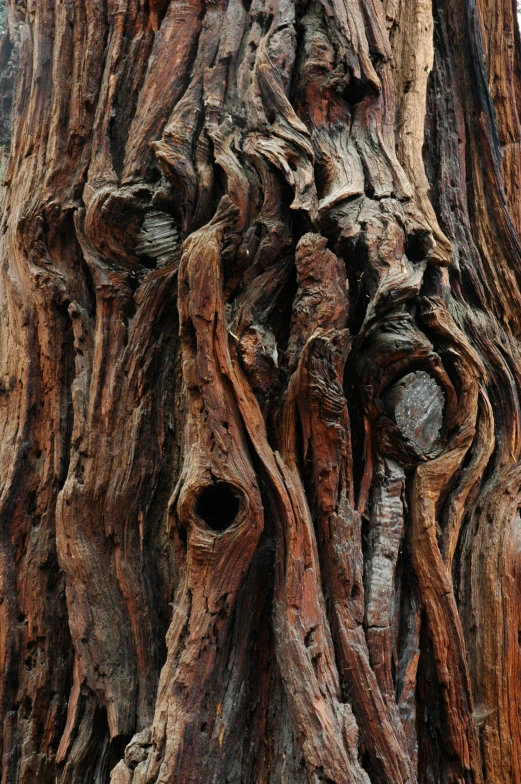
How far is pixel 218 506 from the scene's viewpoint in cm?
192

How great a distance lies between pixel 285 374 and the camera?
6.71 ft

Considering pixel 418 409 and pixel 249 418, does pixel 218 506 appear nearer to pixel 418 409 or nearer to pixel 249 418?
pixel 249 418

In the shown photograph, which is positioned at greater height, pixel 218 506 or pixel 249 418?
pixel 249 418

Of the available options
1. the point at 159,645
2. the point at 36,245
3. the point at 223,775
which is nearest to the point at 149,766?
the point at 223,775

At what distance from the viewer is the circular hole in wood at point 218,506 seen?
1854 millimetres

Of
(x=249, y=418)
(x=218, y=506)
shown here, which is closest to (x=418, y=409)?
(x=249, y=418)

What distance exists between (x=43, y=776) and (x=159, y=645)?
49 cm

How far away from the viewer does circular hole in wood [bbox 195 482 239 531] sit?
6.08 ft

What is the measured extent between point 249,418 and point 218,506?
25 cm

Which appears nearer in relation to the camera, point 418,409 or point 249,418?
point 249,418

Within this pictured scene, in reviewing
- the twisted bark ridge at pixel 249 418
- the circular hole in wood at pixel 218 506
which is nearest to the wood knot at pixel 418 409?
the twisted bark ridge at pixel 249 418

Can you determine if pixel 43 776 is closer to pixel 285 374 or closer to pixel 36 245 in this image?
pixel 285 374

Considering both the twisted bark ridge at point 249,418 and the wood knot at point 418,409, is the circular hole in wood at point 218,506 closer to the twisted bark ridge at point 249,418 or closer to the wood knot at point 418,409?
the twisted bark ridge at point 249,418

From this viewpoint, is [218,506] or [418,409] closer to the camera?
[218,506]
